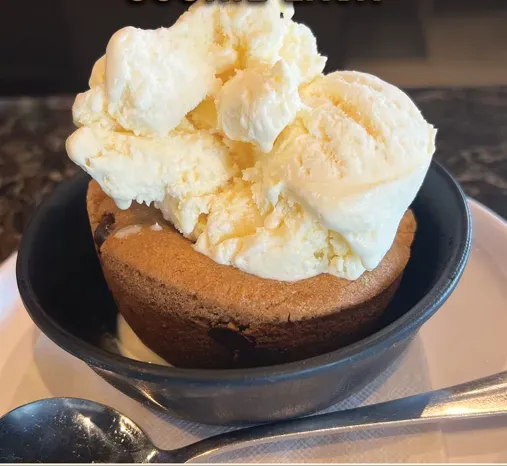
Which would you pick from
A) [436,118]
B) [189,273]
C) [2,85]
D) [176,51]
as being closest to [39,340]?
[189,273]

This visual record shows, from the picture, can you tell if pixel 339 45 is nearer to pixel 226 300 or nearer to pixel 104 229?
pixel 104 229

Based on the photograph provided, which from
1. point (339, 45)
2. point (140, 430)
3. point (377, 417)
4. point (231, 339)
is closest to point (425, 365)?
point (377, 417)

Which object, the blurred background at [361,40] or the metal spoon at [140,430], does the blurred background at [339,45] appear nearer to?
the blurred background at [361,40]

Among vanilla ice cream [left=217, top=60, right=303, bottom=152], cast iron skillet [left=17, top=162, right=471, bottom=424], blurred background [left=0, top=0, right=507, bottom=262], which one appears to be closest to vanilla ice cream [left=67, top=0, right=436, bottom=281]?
vanilla ice cream [left=217, top=60, right=303, bottom=152]

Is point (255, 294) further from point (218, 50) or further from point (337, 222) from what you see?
point (218, 50)

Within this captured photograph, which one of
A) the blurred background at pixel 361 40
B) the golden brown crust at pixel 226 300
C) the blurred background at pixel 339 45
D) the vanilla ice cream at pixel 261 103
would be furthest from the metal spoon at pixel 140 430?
the blurred background at pixel 361 40
